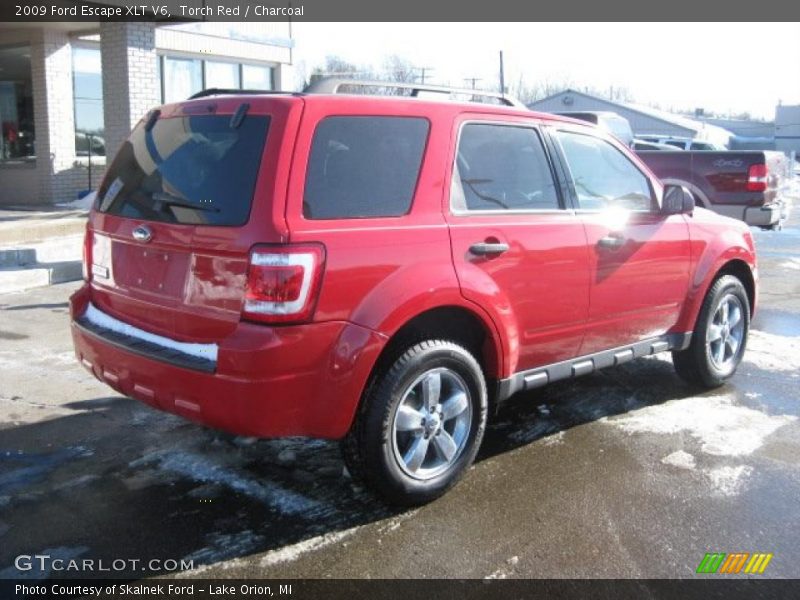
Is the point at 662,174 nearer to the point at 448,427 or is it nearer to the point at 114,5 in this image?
the point at 114,5

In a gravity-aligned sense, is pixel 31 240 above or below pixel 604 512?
above

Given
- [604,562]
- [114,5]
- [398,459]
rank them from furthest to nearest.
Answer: [114,5] < [398,459] < [604,562]

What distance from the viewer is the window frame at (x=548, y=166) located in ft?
13.0

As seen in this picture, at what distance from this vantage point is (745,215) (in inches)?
468

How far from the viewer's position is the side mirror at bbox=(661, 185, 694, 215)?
5.07 meters

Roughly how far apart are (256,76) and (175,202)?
14.6 metres

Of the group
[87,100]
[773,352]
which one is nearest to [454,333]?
[773,352]

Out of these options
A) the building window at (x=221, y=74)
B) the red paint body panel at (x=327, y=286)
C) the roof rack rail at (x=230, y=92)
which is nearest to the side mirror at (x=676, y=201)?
the red paint body panel at (x=327, y=286)

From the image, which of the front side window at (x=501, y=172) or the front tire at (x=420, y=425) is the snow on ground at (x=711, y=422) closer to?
the front tire at (x=420, y=425)

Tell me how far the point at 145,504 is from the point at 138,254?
120cm

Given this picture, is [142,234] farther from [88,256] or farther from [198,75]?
[198,75]

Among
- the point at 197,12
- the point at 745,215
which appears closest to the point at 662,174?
the point at 745,215

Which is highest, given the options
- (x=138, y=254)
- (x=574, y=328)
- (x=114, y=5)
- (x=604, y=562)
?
(x=114, y=5)

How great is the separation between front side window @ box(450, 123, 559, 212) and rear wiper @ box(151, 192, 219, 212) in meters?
1.19
